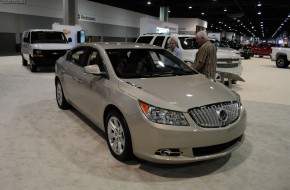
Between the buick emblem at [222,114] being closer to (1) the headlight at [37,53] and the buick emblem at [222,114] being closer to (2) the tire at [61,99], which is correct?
(2) the tire at [61,99]

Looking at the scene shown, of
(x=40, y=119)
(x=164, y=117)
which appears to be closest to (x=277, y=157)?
(x=164, y=117)

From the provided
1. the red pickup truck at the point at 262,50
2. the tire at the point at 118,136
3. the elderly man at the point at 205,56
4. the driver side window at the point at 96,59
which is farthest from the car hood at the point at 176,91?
the red pickup truck at the point at 262,50

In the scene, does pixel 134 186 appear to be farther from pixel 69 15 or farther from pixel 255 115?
pixel 69 15

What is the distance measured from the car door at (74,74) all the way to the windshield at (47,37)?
25.6 ft

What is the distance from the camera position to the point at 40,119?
5695 millimetres

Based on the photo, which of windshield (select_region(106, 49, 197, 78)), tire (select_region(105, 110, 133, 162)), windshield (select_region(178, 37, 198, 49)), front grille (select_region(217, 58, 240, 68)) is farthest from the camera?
windshield (select_region(178, 37, 198, 49))

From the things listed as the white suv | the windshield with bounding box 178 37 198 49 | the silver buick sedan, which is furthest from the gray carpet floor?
the windshield with bounding box 178 37 198 49

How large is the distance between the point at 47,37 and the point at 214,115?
11.4 metres

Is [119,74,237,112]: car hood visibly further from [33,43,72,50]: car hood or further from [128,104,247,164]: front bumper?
[33,43,72,50]: car hood

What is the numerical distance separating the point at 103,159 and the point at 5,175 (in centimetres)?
119

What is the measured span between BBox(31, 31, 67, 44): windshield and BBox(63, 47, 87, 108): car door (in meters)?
7.79

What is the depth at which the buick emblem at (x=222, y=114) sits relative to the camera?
348 cm

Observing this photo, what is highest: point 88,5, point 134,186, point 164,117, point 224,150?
point 88,5

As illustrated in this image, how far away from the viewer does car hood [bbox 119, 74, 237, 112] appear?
11.3 feet
